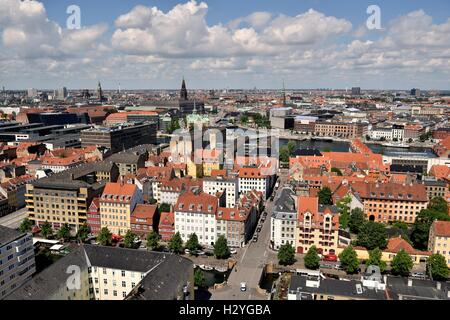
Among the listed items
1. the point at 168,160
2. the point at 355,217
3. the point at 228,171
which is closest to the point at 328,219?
the point at 355,217

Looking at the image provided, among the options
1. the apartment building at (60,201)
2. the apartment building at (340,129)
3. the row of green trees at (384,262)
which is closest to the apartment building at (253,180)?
the apartment building at (60,201)

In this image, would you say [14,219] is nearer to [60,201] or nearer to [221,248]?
[60,201]

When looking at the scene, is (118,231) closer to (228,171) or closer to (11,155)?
(228,171)

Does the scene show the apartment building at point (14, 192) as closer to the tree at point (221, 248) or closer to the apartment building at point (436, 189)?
the tree at point (221, 248)

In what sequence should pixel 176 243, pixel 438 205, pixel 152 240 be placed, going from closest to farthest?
pixel 176 243 → pixel 152 240 → pixel 438 205

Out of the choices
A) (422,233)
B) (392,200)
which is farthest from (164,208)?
(422,233)

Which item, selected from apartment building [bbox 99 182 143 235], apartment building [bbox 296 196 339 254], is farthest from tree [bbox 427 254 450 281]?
apartment building [bbox 99 182 143 235]
